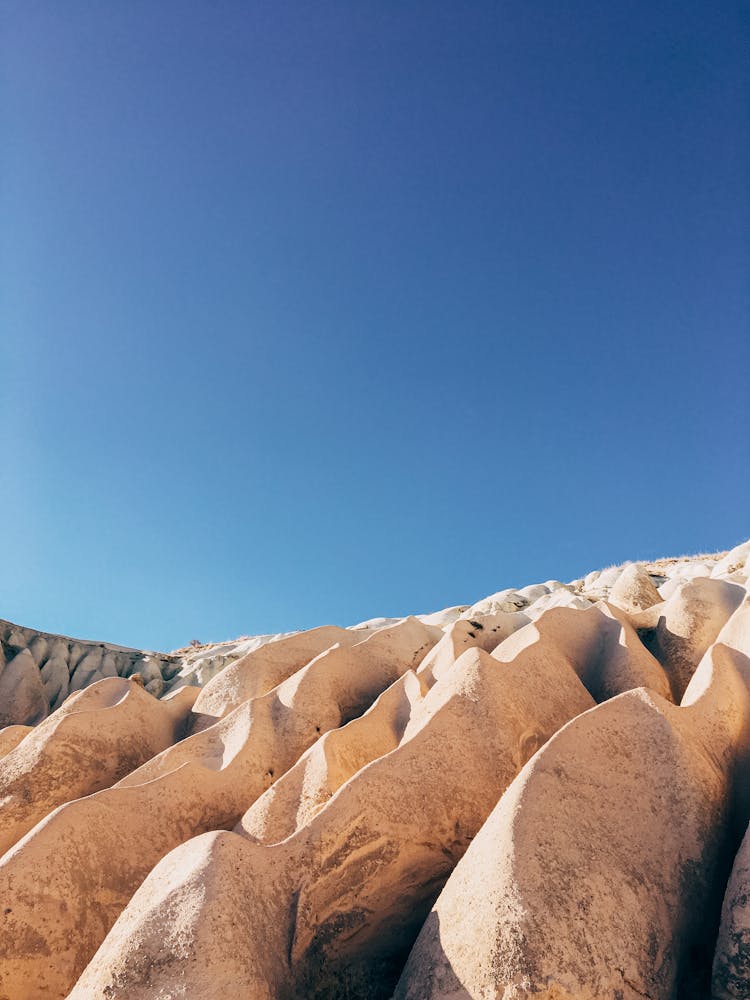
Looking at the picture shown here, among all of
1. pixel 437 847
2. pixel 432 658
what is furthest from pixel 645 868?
pixel 432 658

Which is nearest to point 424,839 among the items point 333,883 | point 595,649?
point 333,883

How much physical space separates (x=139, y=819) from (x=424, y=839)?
6.68 ft

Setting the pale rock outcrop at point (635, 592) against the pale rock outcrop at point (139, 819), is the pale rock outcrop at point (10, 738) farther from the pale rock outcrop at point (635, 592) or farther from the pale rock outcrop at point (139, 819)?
the pale rock outcrop at point (635, 592)

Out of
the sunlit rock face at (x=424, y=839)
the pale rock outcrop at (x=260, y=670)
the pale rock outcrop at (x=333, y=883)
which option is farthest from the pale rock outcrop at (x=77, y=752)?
the pale rock outcrop at (x=333, y=883)

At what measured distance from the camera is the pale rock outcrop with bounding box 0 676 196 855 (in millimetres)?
5410

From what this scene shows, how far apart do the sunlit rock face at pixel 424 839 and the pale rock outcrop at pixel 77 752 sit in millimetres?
20

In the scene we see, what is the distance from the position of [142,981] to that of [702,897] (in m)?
2.63

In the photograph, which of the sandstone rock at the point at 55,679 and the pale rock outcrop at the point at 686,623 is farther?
the sandstone rock at the point at 55,679

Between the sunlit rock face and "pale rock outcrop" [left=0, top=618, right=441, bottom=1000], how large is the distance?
A: 0.05 feet

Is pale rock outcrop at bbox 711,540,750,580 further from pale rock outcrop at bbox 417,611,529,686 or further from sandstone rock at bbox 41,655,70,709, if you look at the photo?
sandstone rock at bbox 41,655,70,709

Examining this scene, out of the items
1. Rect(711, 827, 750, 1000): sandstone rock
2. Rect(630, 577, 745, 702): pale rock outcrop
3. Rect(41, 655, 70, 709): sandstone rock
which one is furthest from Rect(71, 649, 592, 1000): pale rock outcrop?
Rect(41, 655, 70, 709): sandstone rock

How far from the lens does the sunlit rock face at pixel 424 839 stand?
277 cm

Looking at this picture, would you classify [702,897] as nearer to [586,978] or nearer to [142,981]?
[586,978]

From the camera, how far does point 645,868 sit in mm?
3168
